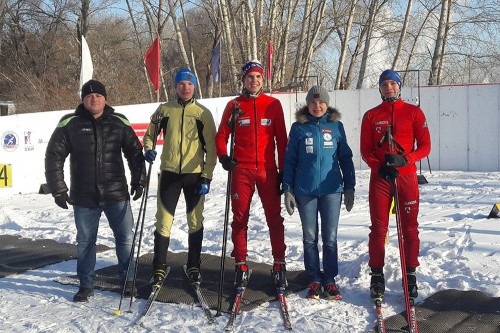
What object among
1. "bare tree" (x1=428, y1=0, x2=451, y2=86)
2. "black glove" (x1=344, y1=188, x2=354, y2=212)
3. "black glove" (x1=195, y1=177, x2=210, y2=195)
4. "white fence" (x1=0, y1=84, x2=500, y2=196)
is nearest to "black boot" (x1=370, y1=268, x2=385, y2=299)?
"black glove" (x1=344, y1=188, x2=354, y2=212)

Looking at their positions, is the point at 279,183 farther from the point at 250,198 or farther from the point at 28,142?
the point at 28,142

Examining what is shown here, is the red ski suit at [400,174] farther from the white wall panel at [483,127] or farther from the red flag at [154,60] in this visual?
the white wall panel at [483,127]

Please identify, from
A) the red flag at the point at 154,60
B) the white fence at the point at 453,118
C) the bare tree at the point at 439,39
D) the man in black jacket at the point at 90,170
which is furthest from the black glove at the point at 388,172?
the bare tree at the point at 439,39

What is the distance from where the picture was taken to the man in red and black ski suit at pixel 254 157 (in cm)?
439

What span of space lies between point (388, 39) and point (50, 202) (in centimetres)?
1862

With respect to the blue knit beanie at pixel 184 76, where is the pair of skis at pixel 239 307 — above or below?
below

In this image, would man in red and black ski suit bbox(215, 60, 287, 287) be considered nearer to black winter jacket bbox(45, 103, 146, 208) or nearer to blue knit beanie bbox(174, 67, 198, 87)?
blue knit beanie bbox(174, 67, 198, 87)

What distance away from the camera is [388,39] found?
24500 millimetres

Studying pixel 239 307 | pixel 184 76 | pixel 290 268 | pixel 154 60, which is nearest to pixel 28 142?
pixel 154 60

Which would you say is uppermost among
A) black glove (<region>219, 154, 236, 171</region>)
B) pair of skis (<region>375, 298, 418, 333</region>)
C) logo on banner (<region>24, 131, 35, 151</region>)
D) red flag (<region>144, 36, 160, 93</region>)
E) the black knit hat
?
red flag (<region>144, 36, 160, 93</region>)

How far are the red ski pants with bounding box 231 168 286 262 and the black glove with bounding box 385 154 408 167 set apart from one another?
0.95 m

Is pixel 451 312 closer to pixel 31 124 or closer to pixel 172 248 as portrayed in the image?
pixel 172 248

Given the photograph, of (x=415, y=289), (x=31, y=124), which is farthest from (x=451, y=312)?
(x=31, y=124)

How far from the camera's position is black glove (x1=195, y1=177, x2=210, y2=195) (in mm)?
4414
